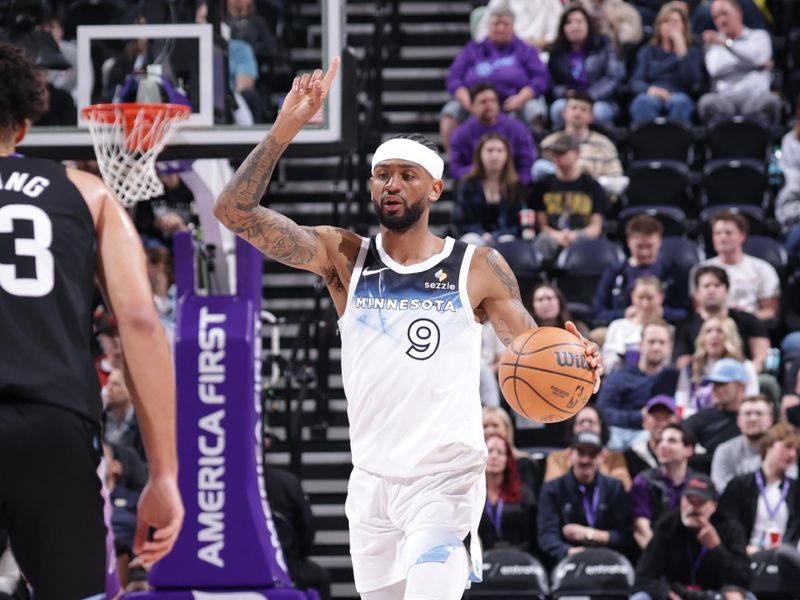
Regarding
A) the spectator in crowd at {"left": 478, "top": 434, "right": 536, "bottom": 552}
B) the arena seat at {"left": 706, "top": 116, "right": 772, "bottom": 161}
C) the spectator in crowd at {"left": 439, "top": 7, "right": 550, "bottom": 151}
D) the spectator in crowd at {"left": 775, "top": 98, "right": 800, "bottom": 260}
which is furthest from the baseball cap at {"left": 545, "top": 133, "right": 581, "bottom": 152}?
the spectator in crowd at {"left": 478, "top": 434, "right": 536, "bottom": 552}

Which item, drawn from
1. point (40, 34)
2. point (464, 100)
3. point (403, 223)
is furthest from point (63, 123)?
point (464, 100)

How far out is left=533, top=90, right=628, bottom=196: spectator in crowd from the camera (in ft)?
43.8

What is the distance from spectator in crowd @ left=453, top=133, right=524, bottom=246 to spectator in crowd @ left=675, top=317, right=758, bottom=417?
2.27 meters

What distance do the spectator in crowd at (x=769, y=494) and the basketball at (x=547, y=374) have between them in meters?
4.90

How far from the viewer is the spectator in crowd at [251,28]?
14.2 metres

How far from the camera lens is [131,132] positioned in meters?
8.36

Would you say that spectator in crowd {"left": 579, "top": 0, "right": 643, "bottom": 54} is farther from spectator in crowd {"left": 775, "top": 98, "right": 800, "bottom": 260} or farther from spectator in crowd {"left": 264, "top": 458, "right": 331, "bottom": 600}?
spectator in crowd {"left": 264, "top": 458, "right": 331, "bottom": 600}

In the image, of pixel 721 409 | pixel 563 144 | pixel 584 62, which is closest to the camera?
pixel 721 409

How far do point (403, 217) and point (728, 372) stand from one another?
555 centimetres

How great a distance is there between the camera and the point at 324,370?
1207 cm

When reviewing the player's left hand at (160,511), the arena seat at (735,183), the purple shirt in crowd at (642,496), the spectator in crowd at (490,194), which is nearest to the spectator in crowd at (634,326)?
the purple shirt in crowd at (642,496)

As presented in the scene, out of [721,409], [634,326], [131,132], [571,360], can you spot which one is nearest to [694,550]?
[721,409]

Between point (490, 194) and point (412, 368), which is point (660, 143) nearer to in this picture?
point (490, 194)

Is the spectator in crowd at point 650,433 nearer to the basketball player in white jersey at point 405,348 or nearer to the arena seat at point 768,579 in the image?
the arena seat at point 768,579
